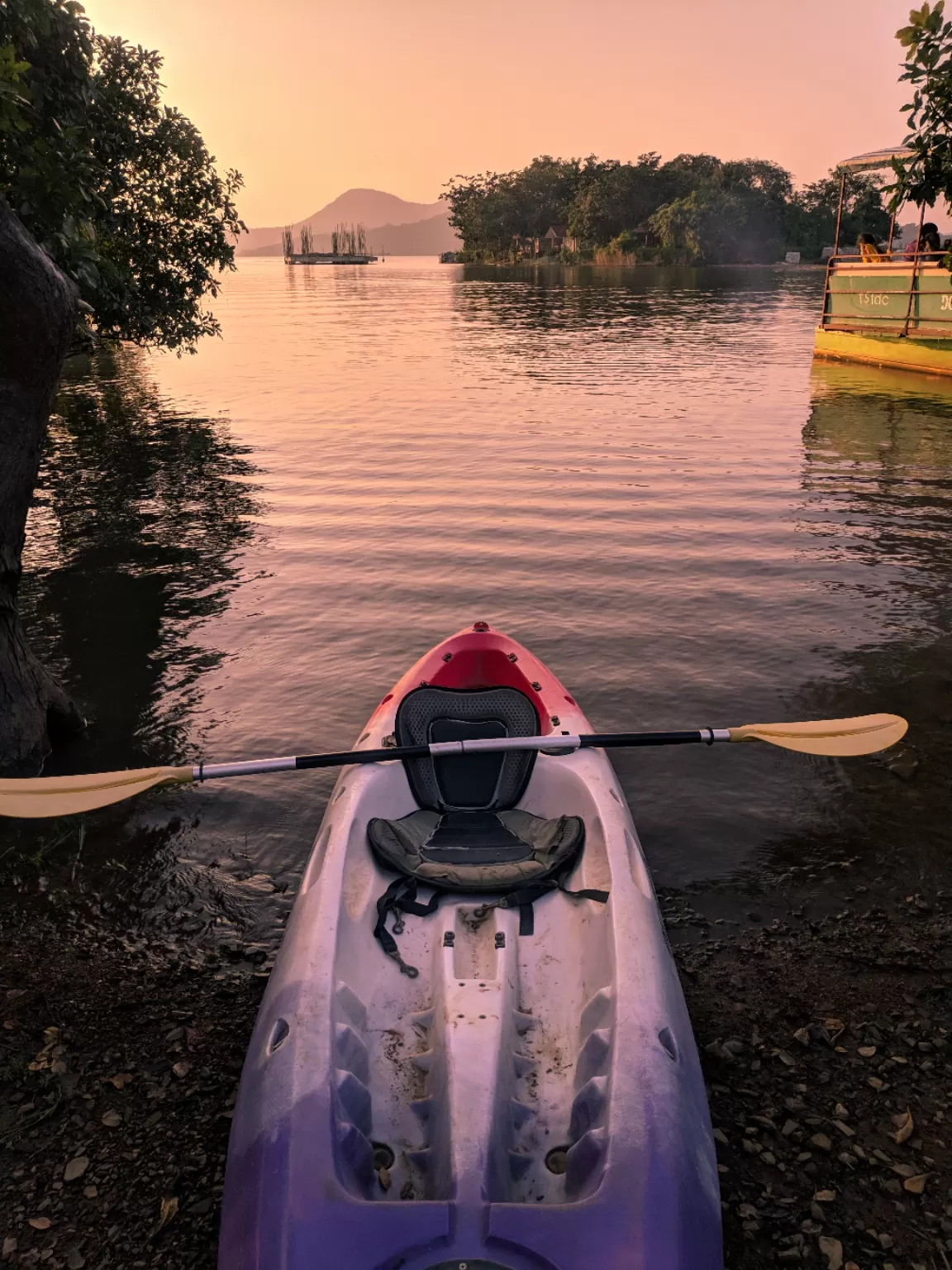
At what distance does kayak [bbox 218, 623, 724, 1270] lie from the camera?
311cm

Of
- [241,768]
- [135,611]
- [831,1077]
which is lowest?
[831,1077]

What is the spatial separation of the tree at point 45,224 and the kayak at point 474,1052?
3.28 m

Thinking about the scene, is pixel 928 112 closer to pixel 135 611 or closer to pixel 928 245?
pixel 135 611

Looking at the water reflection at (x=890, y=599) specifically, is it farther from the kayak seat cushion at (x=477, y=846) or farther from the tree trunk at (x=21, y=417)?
the tree trunk at (x=21, y=417)

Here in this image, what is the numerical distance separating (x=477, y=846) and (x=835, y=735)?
2693mm

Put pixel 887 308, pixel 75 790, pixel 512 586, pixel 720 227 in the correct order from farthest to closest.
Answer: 1. pixel 720 227
2. pixel 887 308
3. pixel 512 586
4. pixel 75 790

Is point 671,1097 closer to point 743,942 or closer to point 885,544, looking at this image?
point 743,942

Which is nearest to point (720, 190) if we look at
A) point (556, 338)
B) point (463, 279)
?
point (463, 279)

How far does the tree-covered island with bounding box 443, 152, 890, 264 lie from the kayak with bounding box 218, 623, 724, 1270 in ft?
378

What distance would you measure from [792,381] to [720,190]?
118m

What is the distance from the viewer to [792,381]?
2675 cm

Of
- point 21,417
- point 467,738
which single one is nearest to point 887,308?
point 467,738

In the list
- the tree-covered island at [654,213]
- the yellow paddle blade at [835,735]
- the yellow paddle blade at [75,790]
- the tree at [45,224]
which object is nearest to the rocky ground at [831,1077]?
the yellow paddle blade at [835,735]

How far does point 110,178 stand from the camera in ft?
59.8
